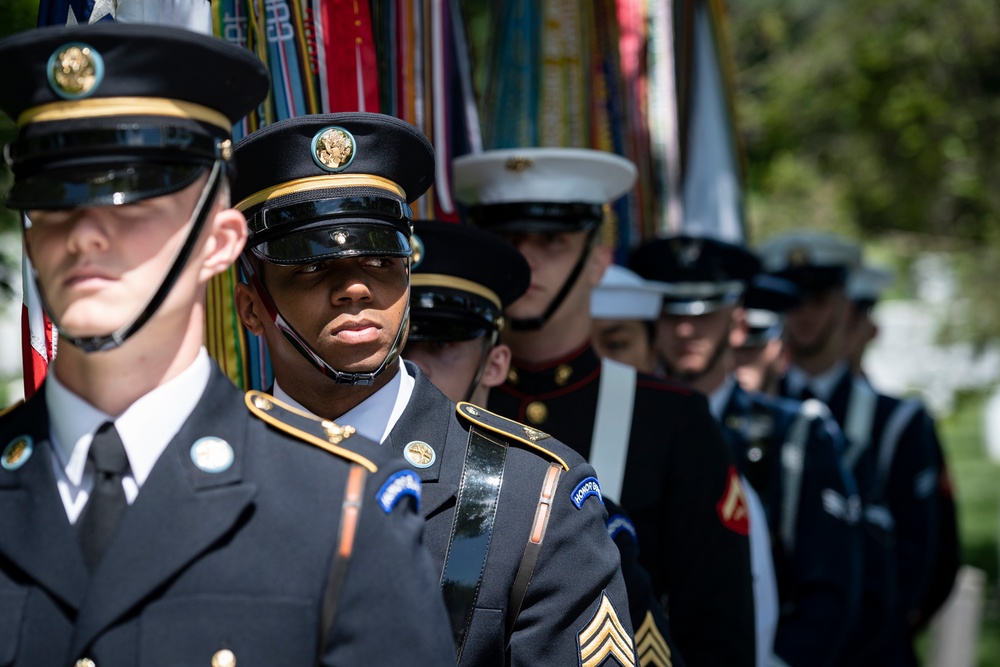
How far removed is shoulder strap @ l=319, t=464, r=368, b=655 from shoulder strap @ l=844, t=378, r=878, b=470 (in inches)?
176

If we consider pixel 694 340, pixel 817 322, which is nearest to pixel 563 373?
pixel 694 340

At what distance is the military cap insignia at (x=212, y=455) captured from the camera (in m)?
1.78

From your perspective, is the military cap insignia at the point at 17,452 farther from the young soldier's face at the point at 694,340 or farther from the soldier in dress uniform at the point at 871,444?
the soldier in dress uniform at the point at 871,444

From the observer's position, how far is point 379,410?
244cm

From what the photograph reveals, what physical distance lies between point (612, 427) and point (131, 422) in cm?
192

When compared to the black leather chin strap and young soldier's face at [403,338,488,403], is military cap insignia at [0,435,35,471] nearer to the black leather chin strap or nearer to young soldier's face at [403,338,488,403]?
the black leather chin strap

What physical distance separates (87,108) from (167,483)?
50 centimetres

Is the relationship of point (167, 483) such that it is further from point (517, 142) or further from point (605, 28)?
point (605, 28)

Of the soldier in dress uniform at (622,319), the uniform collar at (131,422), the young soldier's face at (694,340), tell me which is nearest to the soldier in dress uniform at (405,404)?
the uniform collar at (131,422)

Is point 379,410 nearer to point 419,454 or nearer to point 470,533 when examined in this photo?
point 419,454

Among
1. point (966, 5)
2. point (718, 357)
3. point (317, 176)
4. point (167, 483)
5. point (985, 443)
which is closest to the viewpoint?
point (167, 483)

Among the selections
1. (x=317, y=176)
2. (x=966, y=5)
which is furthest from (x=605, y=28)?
(x=966, y=5)

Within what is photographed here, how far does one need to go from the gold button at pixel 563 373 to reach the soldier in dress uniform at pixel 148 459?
180cm

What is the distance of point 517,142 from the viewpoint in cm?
475
